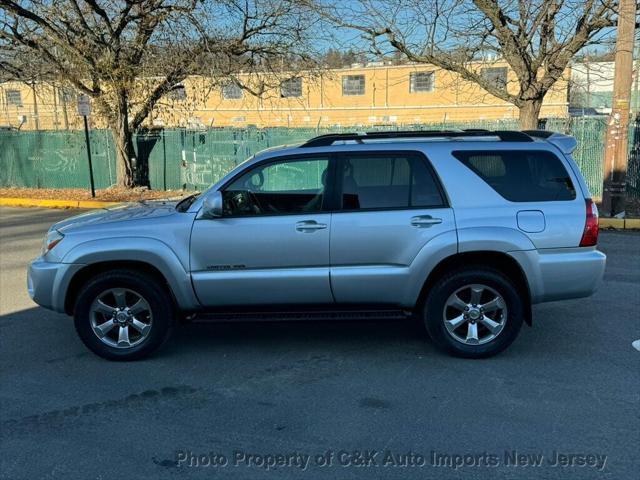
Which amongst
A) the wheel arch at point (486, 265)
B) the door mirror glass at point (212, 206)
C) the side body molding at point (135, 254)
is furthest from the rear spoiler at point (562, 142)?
the side body molding at point (135, 254)

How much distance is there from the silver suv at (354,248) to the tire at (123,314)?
1 cm

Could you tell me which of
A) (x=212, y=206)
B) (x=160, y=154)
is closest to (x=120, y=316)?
(x=212, y=206)

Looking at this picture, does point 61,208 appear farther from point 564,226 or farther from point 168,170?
point 564,226

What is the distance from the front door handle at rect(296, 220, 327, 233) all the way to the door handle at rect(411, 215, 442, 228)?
0.71m

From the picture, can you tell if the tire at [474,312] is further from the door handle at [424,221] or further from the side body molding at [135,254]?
the side body molding at [135,254]

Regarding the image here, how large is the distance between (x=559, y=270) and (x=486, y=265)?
563 millimetres

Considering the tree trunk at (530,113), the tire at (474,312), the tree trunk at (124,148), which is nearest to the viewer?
the tire at (474,312)

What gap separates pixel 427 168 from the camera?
4723 millimetres

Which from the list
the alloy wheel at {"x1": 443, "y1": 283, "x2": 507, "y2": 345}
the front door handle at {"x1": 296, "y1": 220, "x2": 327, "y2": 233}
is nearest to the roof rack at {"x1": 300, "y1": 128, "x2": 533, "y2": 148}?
the front door handle at {"x1": 296, "y1": 220, "x2": 327, "y2": 233}

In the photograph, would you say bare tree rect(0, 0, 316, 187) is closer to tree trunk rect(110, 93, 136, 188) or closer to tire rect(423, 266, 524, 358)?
tree trunk rect(110, 93, 136, 188)

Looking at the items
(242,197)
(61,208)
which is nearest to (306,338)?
(242,197)

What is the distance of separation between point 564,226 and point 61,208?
1416 cm

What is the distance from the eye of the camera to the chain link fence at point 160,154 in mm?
16750

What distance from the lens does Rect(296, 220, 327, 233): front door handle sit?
4586 millimetres
